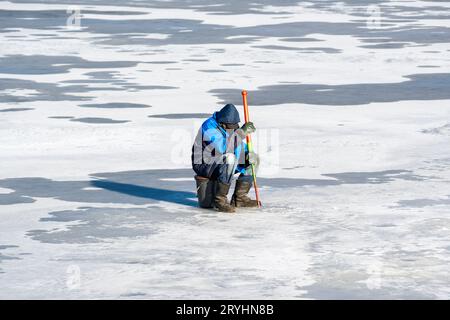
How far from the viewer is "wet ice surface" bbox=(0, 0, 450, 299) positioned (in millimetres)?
10258

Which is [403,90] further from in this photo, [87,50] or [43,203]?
[43,203]

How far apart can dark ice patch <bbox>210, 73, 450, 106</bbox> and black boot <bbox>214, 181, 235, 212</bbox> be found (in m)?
8.15

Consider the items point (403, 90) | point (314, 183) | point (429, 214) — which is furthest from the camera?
point (403, 90)

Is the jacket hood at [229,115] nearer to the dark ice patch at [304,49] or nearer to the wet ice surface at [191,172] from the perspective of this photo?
the wet ice surface at [191,172]

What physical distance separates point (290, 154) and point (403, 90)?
21.8 feet

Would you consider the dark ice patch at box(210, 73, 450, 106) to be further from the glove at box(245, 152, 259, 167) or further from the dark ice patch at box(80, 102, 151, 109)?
the glove at box(245, 152, 259, 167)

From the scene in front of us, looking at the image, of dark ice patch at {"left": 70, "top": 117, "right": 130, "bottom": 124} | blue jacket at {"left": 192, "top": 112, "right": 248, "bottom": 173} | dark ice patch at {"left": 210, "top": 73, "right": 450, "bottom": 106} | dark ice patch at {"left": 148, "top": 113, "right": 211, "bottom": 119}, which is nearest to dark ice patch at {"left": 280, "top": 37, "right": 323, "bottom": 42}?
dark ice patch at {"left": 210, "top": 73, "right": 450, "bottom": 106}

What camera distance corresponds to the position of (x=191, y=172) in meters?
14.9

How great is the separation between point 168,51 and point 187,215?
52.5 feet

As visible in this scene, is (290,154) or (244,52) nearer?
(290,154)

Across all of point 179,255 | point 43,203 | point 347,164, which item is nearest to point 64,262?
point 179,255

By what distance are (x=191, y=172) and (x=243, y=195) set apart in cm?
209

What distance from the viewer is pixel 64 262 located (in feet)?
34.8
